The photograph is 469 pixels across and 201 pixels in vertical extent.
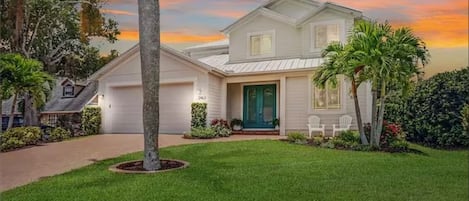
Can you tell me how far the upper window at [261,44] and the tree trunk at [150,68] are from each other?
5.76 m

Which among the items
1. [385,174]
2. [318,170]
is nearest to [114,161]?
[318,170]

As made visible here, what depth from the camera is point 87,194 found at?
2.96 meters

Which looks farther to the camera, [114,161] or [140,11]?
[114,161]

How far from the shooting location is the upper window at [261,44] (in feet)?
30.7

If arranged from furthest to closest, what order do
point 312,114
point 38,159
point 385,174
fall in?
point 312,114 < point 38,159 < point 385,174

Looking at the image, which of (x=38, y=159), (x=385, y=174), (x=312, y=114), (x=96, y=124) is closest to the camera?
(x=385, y=174)

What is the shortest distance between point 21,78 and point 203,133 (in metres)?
4.23

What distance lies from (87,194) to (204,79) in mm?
5539

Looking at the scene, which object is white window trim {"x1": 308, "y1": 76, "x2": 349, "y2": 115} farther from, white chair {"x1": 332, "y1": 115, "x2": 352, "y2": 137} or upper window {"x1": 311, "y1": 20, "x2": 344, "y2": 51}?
upper window {"x1": 311, "y1": 20, "x2": 344, "y2": 51}

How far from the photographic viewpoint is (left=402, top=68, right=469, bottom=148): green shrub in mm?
5129

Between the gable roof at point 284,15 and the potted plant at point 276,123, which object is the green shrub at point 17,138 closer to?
the gable roof at point 284,15

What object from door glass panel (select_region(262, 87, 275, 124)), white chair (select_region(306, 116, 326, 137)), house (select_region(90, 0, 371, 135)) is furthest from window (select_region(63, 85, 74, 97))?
white chair (select_region(306, 116, 326, 137))

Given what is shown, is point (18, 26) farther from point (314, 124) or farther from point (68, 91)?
point (314, 124)

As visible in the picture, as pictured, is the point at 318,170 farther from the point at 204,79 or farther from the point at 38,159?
the point at 204,79
